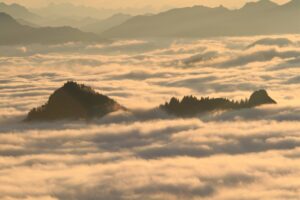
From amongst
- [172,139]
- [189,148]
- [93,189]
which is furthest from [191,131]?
[93,189]

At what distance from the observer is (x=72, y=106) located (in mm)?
198000

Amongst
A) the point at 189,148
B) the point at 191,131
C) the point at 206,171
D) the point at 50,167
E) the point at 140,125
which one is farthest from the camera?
the point at 140,125

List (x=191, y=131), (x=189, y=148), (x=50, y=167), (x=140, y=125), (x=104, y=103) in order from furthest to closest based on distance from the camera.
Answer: (x=104, y=103), (x=140, y=125), (x=191, y=131), (x=189, y=148), (x=50, y=167)

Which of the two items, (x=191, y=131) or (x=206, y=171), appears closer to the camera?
(x=206, y=171)

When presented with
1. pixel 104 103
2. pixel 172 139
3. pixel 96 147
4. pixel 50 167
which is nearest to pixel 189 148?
pixel 172 139

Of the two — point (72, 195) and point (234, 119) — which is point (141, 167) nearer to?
point (72, 195)

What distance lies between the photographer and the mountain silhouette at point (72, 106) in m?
195

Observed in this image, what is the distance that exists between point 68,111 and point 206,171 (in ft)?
320

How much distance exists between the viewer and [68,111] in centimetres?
19688

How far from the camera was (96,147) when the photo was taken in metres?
146

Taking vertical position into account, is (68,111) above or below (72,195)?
above

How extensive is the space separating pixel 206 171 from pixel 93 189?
90.7 feet

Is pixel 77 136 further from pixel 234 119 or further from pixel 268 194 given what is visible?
pixel 268 194

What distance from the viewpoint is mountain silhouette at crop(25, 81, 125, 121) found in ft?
639
